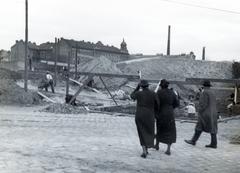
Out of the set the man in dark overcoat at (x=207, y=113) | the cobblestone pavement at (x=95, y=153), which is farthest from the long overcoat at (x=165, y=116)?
the man in dark overcoat at (x=207, y=113)

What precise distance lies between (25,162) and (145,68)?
57.1 metres

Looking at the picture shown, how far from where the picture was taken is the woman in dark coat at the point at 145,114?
10.5m

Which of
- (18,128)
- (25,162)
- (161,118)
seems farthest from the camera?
(18,128)

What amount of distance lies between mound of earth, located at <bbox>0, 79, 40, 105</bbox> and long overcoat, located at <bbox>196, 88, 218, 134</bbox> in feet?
60.3

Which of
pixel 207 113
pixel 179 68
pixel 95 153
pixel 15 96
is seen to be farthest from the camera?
pixel 179 68

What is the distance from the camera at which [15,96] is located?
3012cm

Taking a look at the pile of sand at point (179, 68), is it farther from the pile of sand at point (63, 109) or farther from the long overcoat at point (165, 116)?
the long overcoat at point (165, 116)

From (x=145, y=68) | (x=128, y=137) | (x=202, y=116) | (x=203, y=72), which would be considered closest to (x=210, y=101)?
(x=202, y=116)

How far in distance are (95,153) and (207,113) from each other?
3731mm

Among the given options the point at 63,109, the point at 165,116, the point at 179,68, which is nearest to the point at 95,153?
the point at 165,116

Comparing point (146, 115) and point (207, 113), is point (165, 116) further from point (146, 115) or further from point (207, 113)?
point (207, 113)

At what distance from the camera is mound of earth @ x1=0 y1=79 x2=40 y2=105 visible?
2973 cm

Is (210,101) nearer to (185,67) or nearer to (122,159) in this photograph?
(122,159)

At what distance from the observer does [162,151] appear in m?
11.5
